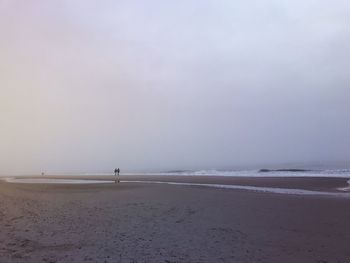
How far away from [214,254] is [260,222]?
6.76 metres

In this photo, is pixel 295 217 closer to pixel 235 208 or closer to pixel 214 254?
pixel 235 208

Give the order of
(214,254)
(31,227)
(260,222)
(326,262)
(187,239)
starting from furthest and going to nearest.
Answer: (260,222) < (31,227) < (187,239) < (214,254) < (326,262)

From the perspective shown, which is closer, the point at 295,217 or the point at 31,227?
the point at 31,227

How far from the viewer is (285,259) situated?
36.9 ft

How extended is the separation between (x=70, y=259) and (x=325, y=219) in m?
12.9

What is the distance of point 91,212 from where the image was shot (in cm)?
2183

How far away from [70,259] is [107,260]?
42.7 inches

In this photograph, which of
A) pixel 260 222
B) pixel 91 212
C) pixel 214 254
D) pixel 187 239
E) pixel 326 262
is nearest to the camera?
pixel 326 262

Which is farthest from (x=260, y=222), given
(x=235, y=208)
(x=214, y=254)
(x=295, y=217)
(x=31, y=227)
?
(x=31, y=227)

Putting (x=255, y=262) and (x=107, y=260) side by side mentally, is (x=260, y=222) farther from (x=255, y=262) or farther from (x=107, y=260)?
(x=107, y=260)

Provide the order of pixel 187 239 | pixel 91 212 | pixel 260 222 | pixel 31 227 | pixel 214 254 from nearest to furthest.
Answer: pixel 214 254
pixel 187 239
pixel 31 227
pixel 260 222
pixel 91 212

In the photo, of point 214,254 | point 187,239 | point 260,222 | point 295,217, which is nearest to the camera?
point 214,254

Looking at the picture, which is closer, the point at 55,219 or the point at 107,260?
the point at 107,260

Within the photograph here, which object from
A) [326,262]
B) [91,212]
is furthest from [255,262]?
[91,212]
